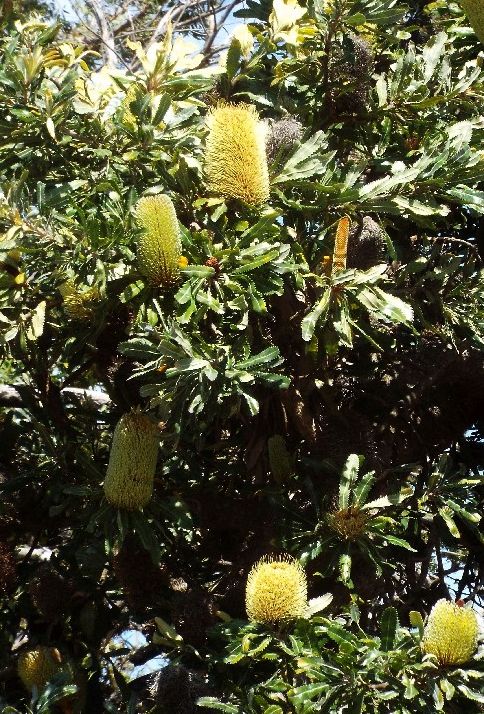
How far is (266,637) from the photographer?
253cm

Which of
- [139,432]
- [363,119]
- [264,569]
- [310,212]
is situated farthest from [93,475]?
[363,119]

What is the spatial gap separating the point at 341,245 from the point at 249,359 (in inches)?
16.1

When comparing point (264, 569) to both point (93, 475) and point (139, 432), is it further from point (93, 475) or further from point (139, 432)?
point (93, 475)

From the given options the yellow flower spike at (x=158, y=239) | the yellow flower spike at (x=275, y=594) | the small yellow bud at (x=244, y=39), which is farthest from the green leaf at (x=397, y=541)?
the small yellow bud at (x=244, y=39)

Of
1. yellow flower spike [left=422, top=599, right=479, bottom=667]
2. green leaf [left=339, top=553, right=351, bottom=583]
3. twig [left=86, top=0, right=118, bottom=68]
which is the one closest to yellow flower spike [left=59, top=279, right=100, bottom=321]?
green leaf [left=339, top=553, right=351, bottom=583]

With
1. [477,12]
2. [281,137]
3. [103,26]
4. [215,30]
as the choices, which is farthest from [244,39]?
[103,26]

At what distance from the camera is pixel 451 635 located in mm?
2406

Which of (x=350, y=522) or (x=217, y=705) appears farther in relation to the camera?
(x=350, y=522)

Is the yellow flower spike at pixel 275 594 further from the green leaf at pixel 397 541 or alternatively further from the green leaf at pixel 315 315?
the green leaf at pixel 315 315

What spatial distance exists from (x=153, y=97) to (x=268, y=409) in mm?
1033

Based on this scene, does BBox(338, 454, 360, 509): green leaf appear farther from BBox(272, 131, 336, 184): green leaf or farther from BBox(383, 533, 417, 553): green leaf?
BBox(272, 131, 336, 184): green leaf

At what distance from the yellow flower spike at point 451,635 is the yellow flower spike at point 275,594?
1.06 feet

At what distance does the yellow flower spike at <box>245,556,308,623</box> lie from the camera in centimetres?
246

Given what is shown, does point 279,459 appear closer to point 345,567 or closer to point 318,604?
point 345,567
